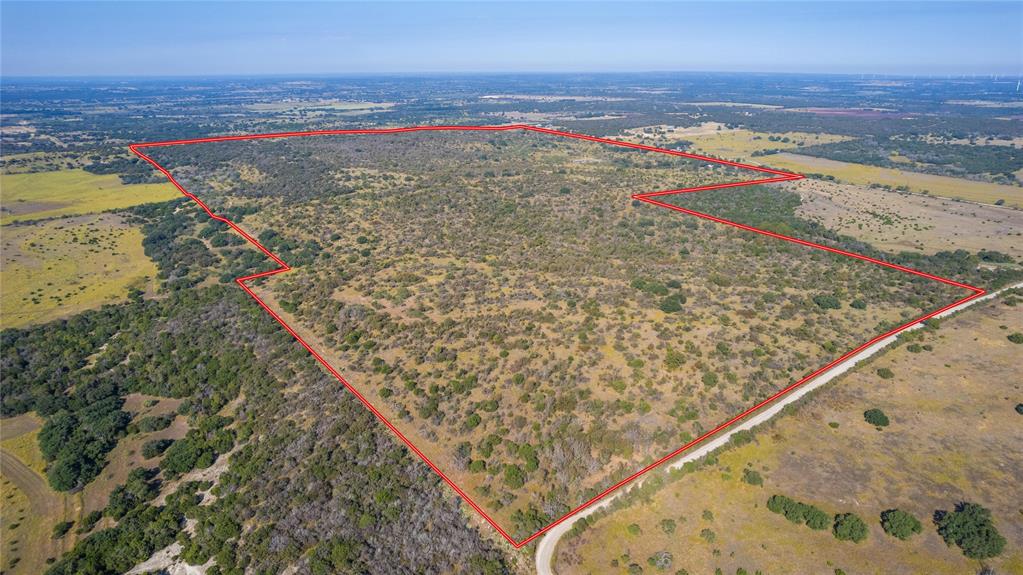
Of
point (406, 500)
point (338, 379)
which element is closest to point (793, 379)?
point (406, 500)

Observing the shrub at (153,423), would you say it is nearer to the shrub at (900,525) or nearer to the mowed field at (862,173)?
the shrub at (900,525)

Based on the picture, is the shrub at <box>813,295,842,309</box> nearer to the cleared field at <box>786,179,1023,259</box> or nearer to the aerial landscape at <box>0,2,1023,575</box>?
the aerial landscape at <box>0,2,1023,575</box>

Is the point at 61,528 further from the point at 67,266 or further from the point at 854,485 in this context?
the point at 67,266

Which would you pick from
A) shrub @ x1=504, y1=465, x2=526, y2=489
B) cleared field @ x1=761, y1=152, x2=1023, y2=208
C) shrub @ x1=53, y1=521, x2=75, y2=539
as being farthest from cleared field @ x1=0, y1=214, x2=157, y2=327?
cleared field @ x1=761, y1=152, x2=1023, y2=208

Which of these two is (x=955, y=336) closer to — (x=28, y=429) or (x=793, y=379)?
(x=793, y=379)

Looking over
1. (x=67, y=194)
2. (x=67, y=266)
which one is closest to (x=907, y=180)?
(x=67, y=266)

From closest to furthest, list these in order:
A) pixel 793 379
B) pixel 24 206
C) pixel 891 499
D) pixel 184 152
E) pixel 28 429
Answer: pixel 891 499, pixel 28 429, pixel 793 379, pixel 24 206, pixel 184 152
